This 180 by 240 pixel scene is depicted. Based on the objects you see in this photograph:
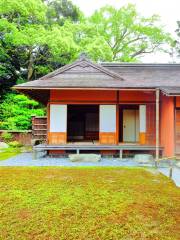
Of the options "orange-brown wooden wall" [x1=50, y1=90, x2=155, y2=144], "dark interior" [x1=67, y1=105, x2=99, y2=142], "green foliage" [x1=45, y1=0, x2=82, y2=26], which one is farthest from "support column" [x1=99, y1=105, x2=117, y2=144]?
"green foliage" [x1=45, y1=0, x2=82, y2=26]

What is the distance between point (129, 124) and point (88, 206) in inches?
341

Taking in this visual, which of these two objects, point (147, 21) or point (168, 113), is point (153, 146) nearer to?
point (168, 113)

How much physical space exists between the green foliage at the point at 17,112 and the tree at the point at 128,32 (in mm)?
12953

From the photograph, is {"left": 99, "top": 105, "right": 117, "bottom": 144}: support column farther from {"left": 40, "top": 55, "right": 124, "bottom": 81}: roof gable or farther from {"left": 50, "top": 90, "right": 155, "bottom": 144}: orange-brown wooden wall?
{"left": 40, "top": 55, "right": 124, "bottom": 81}: roof gable

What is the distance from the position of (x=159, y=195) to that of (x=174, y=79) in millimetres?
8079

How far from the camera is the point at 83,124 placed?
15414 mm

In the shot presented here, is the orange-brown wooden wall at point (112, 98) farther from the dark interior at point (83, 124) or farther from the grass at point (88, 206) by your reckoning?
the grass at point (88, 206)

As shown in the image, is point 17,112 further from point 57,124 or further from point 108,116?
point 108,116

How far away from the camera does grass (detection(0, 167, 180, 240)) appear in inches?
138

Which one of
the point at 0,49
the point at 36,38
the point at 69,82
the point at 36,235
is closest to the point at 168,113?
the point at 69,82

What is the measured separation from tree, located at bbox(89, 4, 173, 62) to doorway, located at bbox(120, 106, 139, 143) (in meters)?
15.7

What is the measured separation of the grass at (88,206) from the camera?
351 cm

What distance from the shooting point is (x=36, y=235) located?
3.39m

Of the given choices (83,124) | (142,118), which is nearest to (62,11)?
(83,124)
